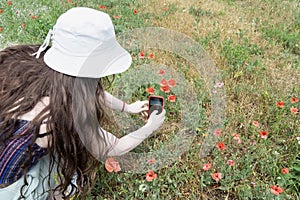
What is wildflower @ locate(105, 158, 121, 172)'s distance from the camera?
189 cm

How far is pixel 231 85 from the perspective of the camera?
2717 mm

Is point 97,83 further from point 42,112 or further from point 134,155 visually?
point 134,155

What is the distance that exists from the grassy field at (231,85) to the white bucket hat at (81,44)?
0.82 meters

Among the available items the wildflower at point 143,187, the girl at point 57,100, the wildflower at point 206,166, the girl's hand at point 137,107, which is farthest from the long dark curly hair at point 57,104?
the wildflower at point 206,166

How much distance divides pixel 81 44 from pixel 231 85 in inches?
64.4

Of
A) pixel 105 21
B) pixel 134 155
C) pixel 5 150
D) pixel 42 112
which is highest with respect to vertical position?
pixel 105 21

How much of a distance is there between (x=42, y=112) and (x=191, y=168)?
3.25 feet

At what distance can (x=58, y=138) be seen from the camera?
1434 mm

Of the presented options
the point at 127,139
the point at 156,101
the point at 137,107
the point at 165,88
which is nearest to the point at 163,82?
the point at 165,88

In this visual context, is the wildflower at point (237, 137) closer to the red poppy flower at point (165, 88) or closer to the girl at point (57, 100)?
the red poppy flower at point (165, 88)

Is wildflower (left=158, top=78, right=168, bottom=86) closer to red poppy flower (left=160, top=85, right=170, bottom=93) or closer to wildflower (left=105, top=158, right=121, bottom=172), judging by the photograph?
red poppy flower (left=160, top=85, right=170, bottom=93)

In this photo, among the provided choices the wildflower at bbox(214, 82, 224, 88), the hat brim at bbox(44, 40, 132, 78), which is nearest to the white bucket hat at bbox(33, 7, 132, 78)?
the hat brim at bbox(44, 40, 132, 78)

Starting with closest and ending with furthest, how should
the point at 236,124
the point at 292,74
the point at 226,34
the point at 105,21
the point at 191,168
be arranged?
the point at 105,21 → the point at 191,168 → the point at 236,124 → the point at 292,74 → the point at 226,34

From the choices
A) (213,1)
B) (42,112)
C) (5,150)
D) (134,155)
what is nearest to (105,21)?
(42,112)
